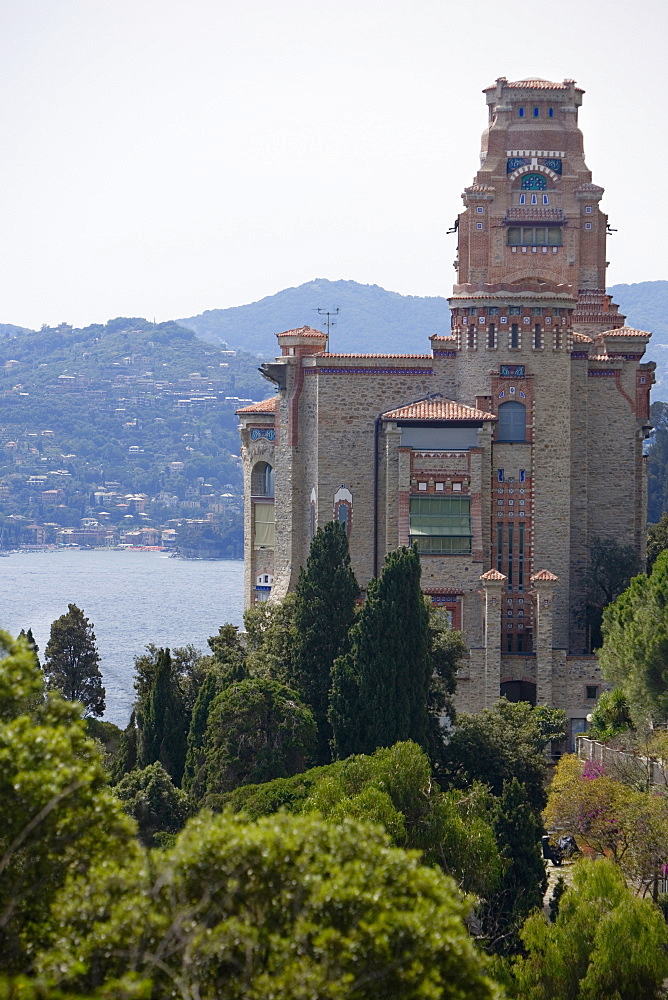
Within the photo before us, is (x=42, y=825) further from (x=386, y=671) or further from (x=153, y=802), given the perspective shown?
(x=386, y=671)

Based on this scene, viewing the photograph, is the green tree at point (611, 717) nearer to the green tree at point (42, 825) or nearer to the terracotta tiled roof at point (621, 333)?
the terracotta tiled roof at point (621, 333)

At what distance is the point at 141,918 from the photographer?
70.9 ft

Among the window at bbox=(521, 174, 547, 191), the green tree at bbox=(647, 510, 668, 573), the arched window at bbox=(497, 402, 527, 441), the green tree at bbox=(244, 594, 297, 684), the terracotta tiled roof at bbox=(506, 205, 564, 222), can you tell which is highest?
the window at bbox=(521, 174, 547, 191)

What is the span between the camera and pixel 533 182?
7356 centimetres

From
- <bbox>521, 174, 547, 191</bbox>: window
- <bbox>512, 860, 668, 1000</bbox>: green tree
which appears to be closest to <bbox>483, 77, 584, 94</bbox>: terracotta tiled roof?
<bbox>521, 174, 547, 191</bbox>: window

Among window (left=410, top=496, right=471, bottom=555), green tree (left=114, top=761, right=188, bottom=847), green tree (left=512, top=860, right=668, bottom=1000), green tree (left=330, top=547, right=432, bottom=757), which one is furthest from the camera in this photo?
window (left=410, top=496, right=471, bottom=555)

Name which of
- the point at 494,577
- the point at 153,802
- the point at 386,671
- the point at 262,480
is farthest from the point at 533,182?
→ the point at 153,802

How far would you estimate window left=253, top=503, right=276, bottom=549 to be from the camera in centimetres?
7031

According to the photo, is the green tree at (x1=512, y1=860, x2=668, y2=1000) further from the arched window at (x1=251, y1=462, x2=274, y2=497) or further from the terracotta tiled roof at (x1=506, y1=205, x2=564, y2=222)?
the terracotta tiled roof at (x1=506, y1=205, x2=564, y2=222)

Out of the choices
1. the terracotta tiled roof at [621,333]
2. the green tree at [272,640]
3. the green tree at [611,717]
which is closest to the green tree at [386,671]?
the green tree at [272,640]

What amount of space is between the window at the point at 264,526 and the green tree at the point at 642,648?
18.4 meters

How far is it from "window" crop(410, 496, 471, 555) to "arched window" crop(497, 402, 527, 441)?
306 centimetres

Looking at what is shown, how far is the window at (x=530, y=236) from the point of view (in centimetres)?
7300

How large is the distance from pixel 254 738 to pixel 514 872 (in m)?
9.36
